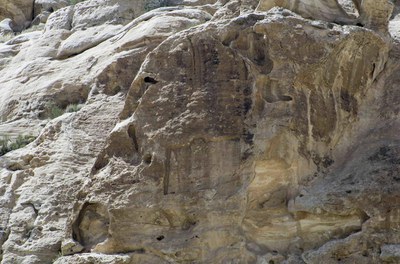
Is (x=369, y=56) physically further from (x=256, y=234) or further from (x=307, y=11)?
(x=256, y=234)

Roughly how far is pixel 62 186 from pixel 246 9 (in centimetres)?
402

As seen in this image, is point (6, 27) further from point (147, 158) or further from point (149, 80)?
point (147, 158)

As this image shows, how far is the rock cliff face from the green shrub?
2.68ft

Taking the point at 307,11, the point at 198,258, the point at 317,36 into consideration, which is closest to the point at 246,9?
the point at 307,11

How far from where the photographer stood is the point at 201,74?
39.4 ft

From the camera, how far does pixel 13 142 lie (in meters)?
14.3

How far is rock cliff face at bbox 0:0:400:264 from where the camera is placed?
11234 millimetres

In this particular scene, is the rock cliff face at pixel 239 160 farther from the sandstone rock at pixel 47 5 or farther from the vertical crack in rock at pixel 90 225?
the sandstone rock at pixel 47 5

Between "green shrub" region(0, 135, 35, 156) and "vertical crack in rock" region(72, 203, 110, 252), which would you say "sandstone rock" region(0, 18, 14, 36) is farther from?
"vertical crack in rock" region(72, 203, 110, 252)

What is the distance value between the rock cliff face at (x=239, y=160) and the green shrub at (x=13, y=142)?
0.82 metres

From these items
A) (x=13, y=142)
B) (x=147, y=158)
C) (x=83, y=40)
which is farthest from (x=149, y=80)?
(x=83, y=40)

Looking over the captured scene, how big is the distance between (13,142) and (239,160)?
464cm

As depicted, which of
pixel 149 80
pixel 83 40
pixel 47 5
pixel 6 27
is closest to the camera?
pixel 149 80

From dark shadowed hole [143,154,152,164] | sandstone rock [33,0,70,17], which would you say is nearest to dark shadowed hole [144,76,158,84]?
dark shadowed hole [143,154,152,164]
